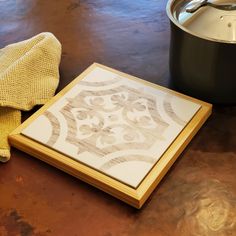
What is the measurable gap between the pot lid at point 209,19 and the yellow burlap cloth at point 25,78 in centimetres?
25

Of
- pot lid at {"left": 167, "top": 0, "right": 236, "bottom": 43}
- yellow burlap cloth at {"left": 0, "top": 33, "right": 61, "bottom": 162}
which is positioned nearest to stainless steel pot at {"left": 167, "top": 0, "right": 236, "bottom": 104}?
pot lid at {"left": 167, "top": 0, "right": 236, "bottom": 43}

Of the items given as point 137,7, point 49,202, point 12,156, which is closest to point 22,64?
point 12,156

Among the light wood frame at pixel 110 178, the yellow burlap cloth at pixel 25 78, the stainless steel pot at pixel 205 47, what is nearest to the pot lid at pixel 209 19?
the stainless steel pot at pixel 205 47

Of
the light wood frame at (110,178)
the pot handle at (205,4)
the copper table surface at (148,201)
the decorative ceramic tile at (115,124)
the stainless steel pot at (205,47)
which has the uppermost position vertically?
the pot handle at (205,4)

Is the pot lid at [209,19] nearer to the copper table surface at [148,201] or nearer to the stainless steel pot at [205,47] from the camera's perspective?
the stainless steel pot at [205,47]

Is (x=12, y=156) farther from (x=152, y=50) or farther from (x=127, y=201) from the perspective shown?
(x=152, y=50)

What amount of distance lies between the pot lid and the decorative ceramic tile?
0.42 ft

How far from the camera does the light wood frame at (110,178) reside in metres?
0.61

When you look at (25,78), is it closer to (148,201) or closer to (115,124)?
(115,124)

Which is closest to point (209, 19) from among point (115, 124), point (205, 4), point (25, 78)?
point (205, 4)

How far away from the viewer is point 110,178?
0.62 meters

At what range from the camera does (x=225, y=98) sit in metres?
0.74

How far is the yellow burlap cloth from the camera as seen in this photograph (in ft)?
2.44

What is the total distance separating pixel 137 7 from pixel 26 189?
0.60 m
